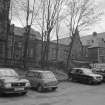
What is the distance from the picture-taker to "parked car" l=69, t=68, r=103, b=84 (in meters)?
18.2

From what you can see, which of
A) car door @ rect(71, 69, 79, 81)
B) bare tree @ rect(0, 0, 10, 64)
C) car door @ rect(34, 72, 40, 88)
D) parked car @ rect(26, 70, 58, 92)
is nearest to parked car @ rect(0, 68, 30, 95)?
parked car @ rect(26, 70, 58, 92)

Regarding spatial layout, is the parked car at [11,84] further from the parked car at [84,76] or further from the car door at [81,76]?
the car door at [81,76]

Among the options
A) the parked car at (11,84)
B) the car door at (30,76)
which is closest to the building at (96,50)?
the car door at (30,76)

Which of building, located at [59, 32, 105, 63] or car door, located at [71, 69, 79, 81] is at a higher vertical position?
building, located at [59, 32, 105, 63]

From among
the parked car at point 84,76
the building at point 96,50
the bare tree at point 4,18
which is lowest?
the parked car at point 84,76

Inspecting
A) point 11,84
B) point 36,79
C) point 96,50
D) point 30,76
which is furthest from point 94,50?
point 11,84

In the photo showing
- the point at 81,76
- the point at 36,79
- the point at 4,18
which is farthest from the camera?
the point at 4,18

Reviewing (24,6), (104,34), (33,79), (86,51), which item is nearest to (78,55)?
(86,51)

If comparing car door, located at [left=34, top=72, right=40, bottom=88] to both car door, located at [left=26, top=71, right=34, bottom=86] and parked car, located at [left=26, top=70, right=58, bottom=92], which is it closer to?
parked car, located at [left=26, top=70, right=58, bottom=92]

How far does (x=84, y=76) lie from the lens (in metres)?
Result: 18.9

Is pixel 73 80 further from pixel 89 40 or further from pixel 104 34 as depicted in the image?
pixel 104 34

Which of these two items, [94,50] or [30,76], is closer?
[30,76]

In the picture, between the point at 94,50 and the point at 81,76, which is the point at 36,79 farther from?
the point at 94,50

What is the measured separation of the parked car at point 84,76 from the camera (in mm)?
18158
